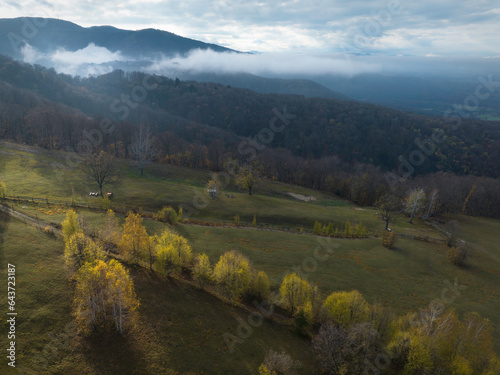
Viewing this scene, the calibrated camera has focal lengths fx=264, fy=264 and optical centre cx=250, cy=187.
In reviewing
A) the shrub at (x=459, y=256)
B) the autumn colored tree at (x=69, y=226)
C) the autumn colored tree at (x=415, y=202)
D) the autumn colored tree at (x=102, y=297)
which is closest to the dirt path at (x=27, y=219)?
the autumn colored tree at (x=69, y=226)

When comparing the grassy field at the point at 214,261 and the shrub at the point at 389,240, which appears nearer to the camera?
the grassy field at the point at 214,261

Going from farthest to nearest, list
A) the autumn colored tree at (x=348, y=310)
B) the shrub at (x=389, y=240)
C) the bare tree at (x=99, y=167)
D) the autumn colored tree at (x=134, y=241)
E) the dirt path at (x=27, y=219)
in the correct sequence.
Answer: the bare tree at (x=99, y=167)
the shrub at (x=389, y=240)
the dirt path at (x=27, y=219)
the autumn colored tree at (x=134, y=241)
the autumn colored tree at (x=348, y=310)

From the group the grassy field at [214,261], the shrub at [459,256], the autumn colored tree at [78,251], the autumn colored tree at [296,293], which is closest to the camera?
the grassy field at [214,261]

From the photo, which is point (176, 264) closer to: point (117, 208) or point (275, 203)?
point (117, 208)

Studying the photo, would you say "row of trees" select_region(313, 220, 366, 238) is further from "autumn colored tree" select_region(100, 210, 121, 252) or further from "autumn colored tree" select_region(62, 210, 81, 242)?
"autumn colored tree" select_region(62, 210, 81, 242)

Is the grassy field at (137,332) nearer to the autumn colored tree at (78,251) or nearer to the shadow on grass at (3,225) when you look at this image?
the shadow on grass at (3,225)

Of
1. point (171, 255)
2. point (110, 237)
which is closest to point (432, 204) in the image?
point (171, 255)
